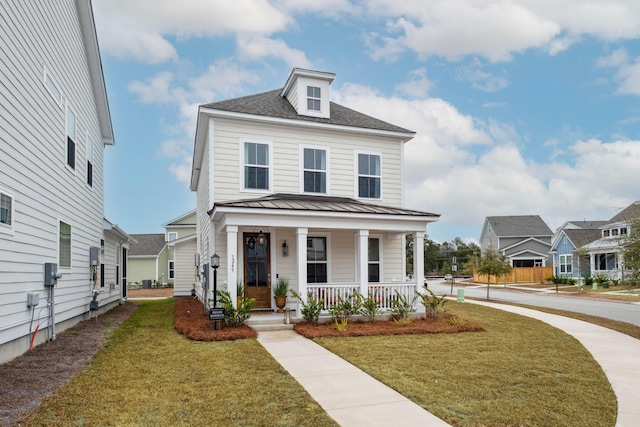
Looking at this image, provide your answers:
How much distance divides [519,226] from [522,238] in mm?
1546

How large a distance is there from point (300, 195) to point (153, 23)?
25.9 ft

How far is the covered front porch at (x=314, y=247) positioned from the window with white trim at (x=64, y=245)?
3570mm

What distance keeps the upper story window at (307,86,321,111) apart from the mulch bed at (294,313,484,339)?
707 centimetres

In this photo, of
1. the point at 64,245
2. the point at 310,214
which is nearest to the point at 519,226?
the point at 310,214

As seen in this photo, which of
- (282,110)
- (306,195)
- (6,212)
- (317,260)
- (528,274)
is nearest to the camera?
(6,212)

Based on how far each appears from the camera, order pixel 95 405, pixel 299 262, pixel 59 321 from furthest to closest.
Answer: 1. pixel 299 262
2. pixel 59 321
3. pixel 95 405

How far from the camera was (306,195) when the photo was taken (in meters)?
14.6

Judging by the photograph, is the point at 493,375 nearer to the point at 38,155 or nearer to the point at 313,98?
the point at 38,155

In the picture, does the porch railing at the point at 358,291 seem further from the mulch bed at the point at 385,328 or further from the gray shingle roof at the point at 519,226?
the gray shingle roof at the point at 519,226

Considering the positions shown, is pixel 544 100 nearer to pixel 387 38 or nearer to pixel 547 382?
pixel 387 38

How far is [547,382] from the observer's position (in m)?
6.83

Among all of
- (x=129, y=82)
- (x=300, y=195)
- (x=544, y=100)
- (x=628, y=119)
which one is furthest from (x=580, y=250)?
(x=129, y=82)

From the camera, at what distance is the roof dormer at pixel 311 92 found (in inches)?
600

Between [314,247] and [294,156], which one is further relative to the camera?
[294,156]
